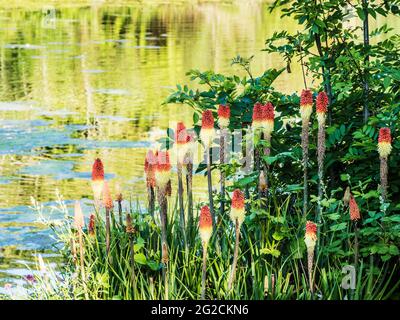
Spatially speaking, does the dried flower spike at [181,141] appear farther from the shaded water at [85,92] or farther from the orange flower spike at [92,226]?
the shaded water at [85,92]

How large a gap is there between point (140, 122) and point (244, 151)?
9.70 metres

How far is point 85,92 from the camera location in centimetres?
1855

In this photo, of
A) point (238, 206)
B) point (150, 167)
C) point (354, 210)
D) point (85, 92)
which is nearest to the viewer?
point (238, 206)

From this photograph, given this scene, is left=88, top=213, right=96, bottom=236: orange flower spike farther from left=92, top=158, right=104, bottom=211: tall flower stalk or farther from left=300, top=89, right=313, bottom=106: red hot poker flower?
left=300, top=89, right=313, bottom=106: red hot poker flower

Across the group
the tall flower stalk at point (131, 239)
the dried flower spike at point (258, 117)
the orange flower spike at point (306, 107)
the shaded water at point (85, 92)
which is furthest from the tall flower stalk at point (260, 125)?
the shaded water at point (85, 92)

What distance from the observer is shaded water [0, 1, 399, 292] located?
34.2 feet

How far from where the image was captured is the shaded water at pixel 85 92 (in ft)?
34.2

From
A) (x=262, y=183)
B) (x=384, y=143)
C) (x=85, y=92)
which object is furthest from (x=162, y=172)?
(x=85, y=92)

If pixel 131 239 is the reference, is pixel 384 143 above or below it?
above

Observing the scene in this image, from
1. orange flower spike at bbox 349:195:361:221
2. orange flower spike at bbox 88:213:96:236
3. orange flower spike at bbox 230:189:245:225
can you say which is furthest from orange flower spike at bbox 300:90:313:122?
orange flower spike at bbox 88:213:96:236

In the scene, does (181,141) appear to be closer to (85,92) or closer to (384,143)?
(384,143)

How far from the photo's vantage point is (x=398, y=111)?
518 cm

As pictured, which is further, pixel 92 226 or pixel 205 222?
pixel 92 226
